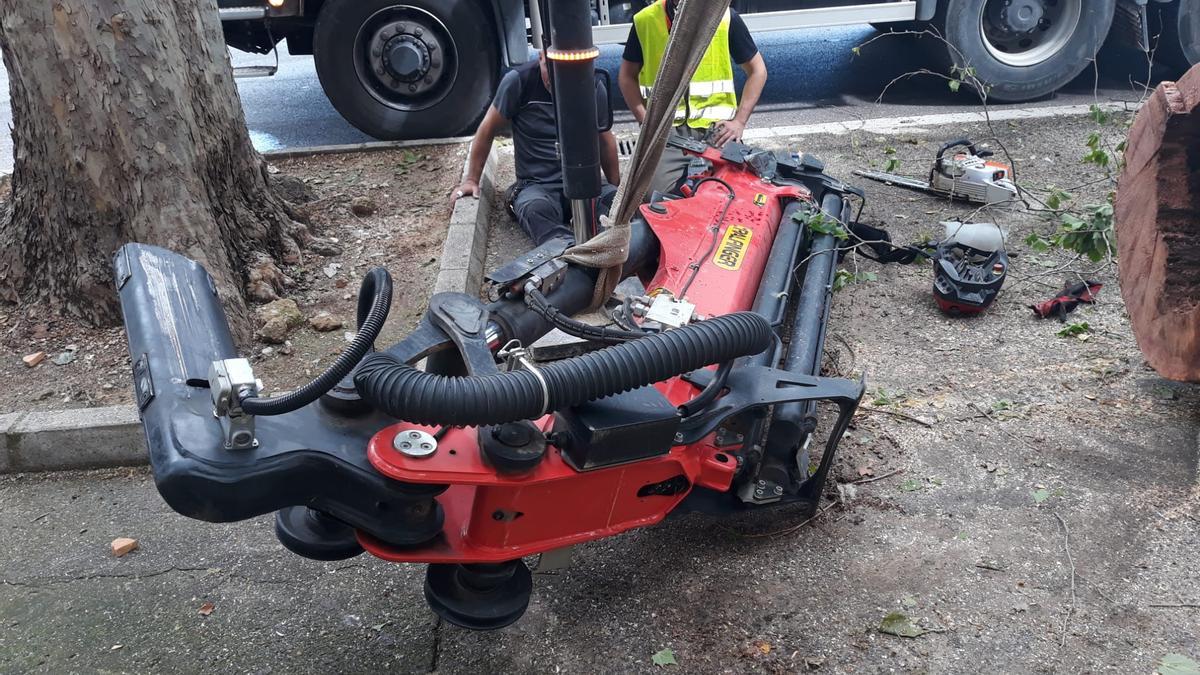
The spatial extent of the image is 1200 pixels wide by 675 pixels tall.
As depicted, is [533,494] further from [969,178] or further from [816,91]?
[816,91]

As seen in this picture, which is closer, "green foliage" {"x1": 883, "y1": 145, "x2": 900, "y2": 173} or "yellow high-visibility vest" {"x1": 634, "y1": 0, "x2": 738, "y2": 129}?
"yellow high-visibility vest" {"x1": 634, "y1": 0, "x2": 738, "y2": 129}

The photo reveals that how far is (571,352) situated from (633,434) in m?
0.58

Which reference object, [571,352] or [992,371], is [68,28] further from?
[992,371]

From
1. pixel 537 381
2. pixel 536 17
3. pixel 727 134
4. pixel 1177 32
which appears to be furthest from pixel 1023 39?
pixel 537 381

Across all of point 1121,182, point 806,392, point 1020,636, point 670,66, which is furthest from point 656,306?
point 1121,182

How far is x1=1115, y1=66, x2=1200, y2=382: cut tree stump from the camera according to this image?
297cm

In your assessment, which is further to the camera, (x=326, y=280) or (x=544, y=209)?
(x=544, y=209)

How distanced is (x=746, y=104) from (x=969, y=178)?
1.28 m

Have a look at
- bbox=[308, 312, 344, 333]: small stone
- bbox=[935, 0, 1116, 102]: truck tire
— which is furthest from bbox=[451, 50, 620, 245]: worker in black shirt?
bbox=[935, 0, 1116, 102]: truck tire

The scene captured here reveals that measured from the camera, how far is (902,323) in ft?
13.1

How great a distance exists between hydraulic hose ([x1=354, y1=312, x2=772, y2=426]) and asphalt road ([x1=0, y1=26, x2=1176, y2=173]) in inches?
207

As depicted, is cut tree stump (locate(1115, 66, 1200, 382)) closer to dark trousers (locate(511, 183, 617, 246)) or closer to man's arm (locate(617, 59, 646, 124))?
dark trousers (locate(511, 183, 617, 246))

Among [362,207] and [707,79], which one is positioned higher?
[707,79]

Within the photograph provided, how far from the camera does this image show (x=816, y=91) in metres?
7.92
